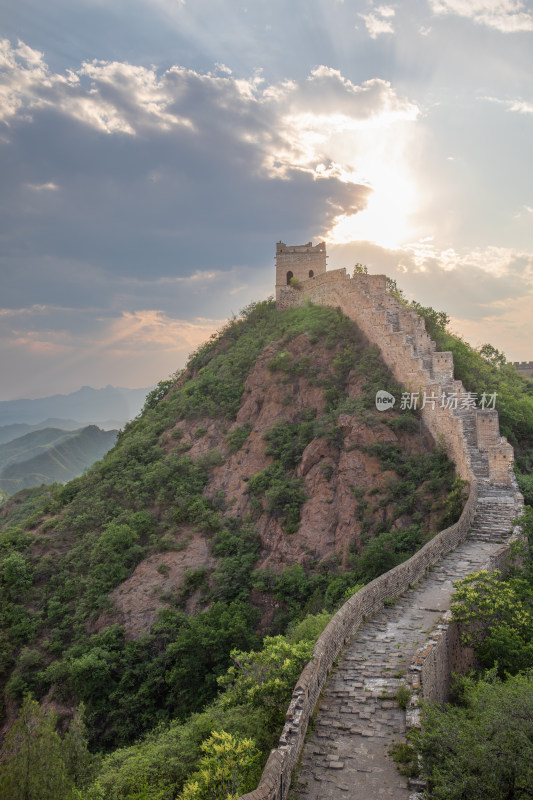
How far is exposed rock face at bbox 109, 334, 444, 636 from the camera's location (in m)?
22.2

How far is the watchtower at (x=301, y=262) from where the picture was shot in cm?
4006

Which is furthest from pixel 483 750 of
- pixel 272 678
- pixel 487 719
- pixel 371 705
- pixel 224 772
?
pixel 272 678

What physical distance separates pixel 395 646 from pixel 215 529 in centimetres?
1608

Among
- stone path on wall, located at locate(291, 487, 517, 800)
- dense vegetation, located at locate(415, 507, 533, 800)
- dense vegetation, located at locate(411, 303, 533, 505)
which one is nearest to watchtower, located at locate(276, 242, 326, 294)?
dense vegetation, located at locate(411, 303, 533, 505)

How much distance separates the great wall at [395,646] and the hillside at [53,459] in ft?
370

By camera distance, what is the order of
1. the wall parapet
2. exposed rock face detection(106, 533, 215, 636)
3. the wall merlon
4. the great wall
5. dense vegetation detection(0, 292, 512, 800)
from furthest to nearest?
exposed rock face detection(106, 533, 215, 636), the wall merlon, dense vegetation detection(0, 292, 512, 800), the great wall, the wall parapet

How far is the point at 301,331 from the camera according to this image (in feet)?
107

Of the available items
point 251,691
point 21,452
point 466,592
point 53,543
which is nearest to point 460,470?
point 466,592

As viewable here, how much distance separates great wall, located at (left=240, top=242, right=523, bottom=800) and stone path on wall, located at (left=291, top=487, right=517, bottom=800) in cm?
2

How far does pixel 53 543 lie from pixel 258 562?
1275cm

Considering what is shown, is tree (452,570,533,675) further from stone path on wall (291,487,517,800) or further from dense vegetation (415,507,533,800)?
stone path on wall (291,487,517,800)

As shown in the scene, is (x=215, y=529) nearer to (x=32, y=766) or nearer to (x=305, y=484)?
(x=305, y=484)

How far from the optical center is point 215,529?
25750 mm

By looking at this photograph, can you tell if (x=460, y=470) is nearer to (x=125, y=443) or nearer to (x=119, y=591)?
(x=119, y=591)
